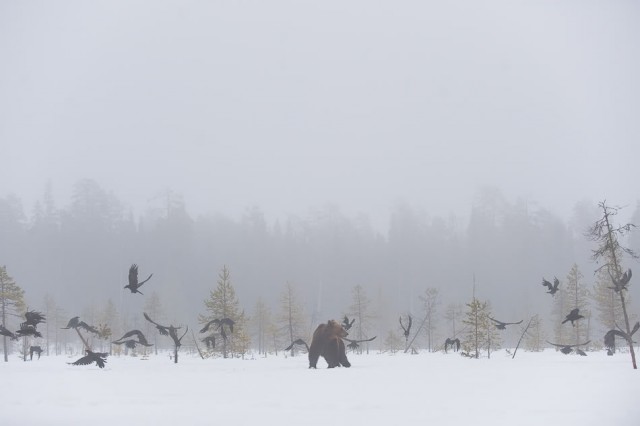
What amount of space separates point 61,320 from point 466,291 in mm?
62533

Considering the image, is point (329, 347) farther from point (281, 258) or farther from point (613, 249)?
point (281, 258)

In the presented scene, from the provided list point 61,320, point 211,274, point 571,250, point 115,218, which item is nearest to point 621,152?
point 571,250

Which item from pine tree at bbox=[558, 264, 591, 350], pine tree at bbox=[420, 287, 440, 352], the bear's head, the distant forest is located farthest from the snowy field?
the distant forest

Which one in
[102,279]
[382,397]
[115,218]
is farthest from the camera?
[115,218]

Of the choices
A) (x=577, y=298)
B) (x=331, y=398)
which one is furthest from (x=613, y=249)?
(x=577, y=298)

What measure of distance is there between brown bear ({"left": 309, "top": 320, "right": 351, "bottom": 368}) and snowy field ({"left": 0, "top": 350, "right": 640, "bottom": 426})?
366 centimetres

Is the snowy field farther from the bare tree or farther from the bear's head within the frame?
the bear's head

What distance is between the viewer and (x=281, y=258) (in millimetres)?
103875

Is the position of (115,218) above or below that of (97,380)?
above

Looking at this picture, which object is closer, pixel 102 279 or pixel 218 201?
pixel 102 279

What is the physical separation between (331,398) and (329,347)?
10.9m

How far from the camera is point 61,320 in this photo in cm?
6544

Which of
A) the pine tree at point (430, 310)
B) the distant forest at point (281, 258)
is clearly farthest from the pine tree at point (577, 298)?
the distant forest at point (281, 258)

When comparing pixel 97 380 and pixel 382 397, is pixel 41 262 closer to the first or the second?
pixel 97 380
